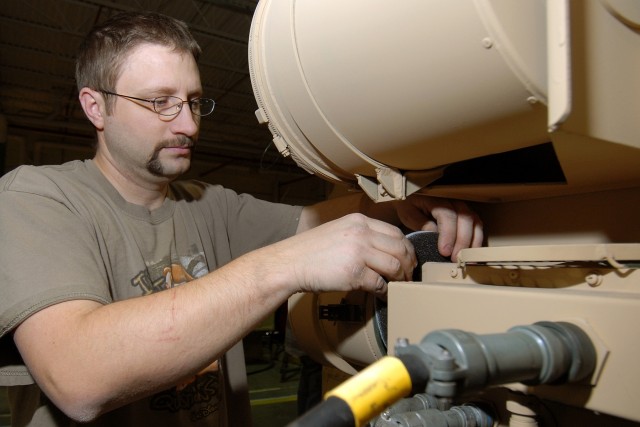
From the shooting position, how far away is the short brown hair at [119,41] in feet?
3.39

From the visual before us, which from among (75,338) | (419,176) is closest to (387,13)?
(419,176)

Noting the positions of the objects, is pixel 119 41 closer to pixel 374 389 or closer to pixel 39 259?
pixel 39 259

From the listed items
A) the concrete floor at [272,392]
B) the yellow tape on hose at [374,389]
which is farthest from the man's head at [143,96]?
the concrete floor at [272,392]

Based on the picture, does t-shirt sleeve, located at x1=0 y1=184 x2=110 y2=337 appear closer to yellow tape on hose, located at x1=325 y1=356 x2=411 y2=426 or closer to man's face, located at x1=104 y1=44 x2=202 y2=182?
man's face, located at x1=104 y1=44 x2=202 y2=182

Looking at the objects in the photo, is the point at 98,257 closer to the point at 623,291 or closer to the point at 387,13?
the point at 387,13

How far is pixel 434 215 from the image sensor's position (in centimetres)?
79

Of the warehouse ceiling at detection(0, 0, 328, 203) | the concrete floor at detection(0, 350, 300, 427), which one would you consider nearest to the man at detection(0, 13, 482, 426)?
the warehouse ceiling at detection(0, 0, 328, 203)

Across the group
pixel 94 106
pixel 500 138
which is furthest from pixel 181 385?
pixel 500 138

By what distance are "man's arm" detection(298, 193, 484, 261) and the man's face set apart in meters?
0.39

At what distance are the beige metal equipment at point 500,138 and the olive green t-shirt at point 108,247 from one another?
0.40 metres

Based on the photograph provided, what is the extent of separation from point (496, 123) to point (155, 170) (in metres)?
0.78

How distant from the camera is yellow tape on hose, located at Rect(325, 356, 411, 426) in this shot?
0.34m

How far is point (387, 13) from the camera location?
485 millimetres

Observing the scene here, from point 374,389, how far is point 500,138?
1.04 ft
